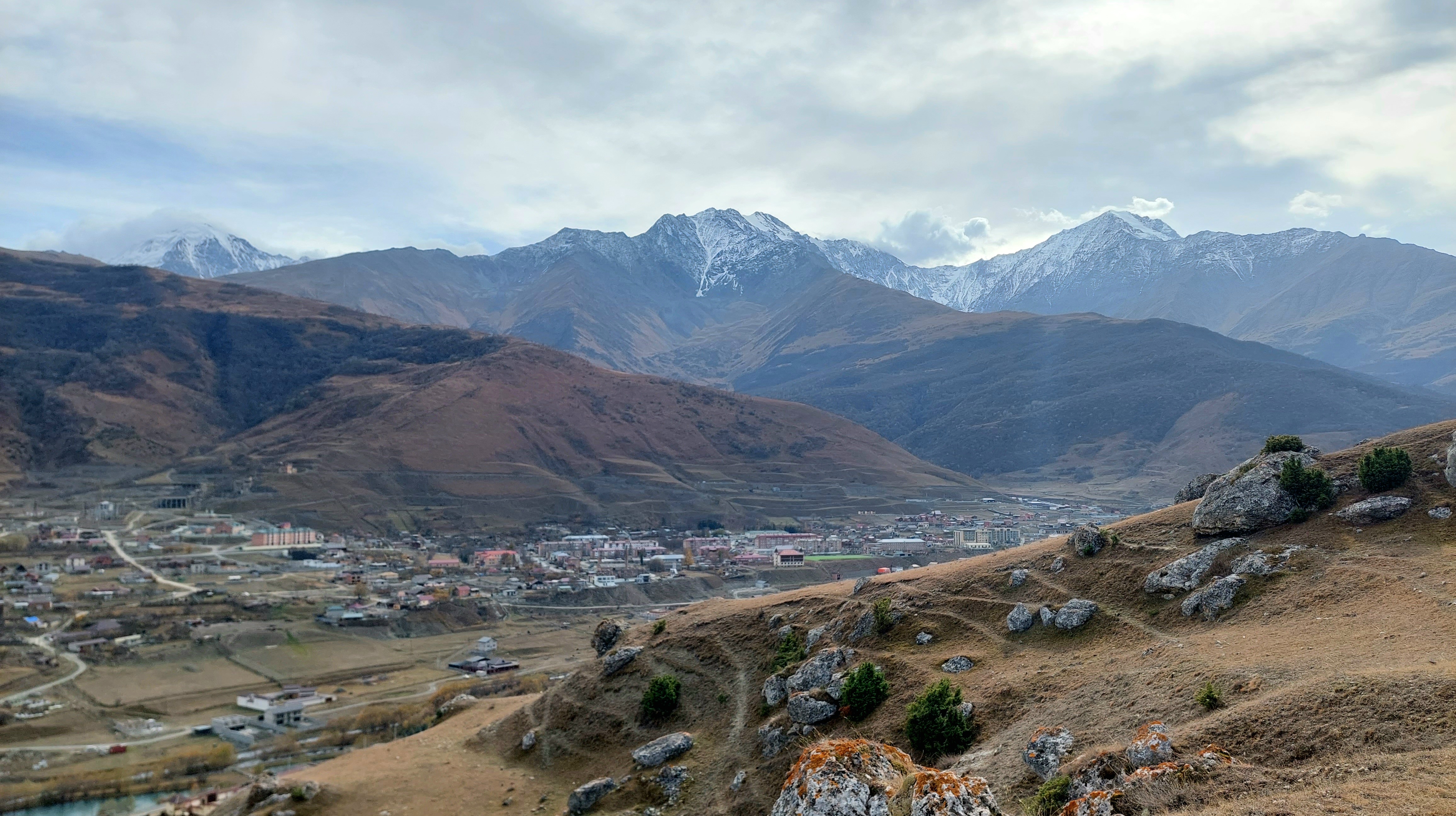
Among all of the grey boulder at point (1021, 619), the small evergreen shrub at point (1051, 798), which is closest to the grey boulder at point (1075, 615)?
the grey boulder at point (1021, 619)

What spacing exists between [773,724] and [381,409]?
17715cm

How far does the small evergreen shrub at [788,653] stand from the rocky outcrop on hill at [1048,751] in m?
14.1

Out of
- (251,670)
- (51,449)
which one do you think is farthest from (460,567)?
(51,449)

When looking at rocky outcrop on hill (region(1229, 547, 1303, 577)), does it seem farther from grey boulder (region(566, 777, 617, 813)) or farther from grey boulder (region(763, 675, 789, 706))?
grey boulder (region(566, 777, 617, 813))

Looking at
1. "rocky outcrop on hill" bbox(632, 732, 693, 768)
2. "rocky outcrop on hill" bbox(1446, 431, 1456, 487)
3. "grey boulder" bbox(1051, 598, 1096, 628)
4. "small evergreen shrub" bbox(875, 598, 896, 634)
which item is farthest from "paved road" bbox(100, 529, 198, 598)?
"rocky outcrop on hill" bbox(1446, 431, 1456, 487)

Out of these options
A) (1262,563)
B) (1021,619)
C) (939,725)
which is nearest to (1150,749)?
(939,725)

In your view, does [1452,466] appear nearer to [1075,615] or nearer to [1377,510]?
[1377,510]

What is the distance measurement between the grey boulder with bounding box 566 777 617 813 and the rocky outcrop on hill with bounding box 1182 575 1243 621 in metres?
19.9

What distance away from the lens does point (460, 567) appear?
124562mm

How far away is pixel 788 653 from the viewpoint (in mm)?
37031

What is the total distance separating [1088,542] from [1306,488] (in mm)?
7589

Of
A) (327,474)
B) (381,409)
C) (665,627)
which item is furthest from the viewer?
(381,409)

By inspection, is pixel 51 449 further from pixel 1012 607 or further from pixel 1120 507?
pixel 1120 507

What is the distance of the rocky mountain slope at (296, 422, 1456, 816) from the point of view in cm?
Answer: 1413
